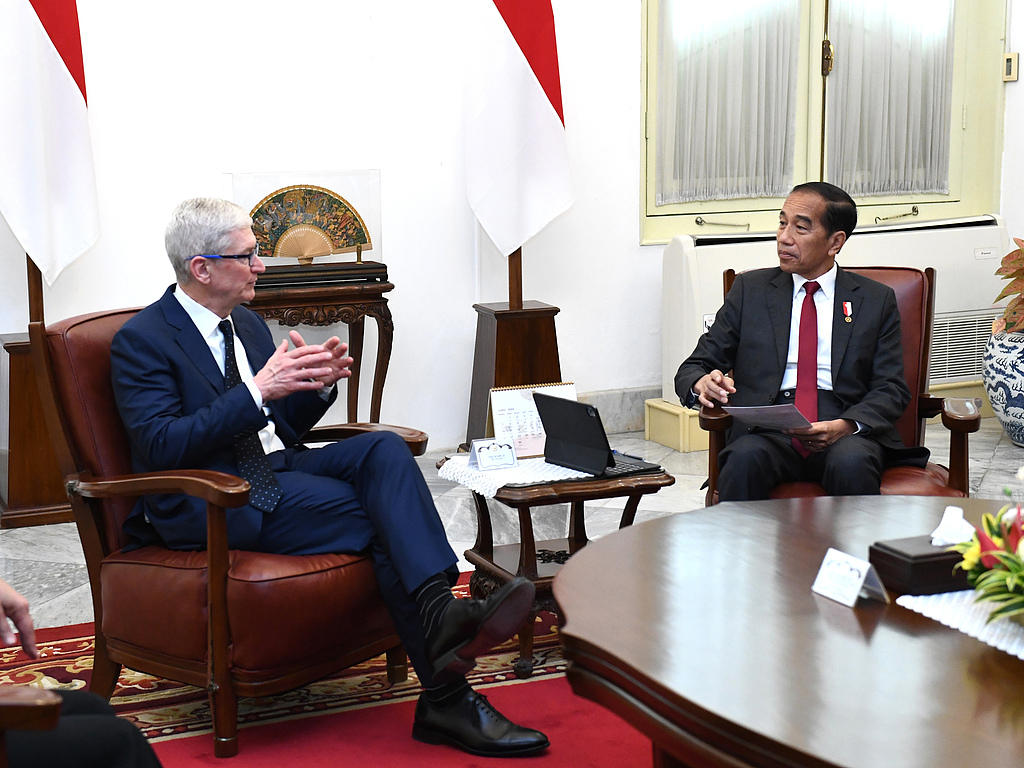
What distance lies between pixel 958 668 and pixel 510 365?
137 inches

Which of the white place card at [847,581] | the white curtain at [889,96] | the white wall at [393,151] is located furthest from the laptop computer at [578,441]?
the white curtain at [889,96]

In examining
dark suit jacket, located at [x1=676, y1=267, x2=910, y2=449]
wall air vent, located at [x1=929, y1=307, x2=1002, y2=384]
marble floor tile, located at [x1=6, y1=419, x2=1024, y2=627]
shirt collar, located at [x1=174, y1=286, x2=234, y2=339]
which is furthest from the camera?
Result: wall air vent, located at [x1=929, y1=307, x2=1002, y2=384]

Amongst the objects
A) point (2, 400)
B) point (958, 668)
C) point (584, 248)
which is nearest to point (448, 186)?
point (584, 248)

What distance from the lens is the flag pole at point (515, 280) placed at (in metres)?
4.95

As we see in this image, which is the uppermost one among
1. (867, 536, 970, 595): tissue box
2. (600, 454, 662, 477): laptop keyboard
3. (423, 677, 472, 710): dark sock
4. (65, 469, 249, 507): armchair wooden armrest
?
(65, 469, 249, 507): armchair wooden armrest

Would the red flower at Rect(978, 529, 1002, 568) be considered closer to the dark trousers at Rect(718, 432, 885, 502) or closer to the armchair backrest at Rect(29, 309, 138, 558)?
the dark trousers at Rect(718, 432, 885, 502)

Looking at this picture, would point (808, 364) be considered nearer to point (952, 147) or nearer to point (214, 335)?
point (214, 335)

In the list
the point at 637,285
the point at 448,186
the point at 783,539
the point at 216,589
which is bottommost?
the point at 216,589

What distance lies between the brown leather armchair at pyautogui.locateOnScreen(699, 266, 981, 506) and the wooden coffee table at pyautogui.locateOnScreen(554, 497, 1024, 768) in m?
0.85

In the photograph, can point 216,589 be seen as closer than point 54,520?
Yes

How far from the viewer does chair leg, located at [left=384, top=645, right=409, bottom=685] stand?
273cm

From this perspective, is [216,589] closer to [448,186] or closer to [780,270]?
[780,270]

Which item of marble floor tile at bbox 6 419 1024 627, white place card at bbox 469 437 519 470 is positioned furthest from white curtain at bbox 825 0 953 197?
white place card at bbox 469 437 519 470

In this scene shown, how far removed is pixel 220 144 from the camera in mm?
4719
